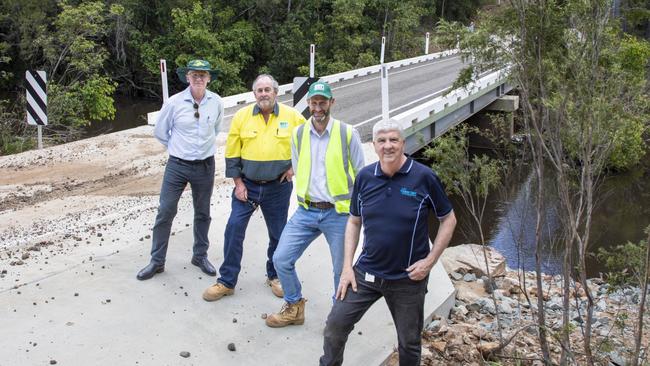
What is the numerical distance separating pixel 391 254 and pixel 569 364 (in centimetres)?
274

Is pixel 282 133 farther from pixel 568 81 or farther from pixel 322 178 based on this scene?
pixel 568 81

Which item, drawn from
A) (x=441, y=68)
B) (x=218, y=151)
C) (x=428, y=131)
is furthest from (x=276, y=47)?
(x=218, y=151)

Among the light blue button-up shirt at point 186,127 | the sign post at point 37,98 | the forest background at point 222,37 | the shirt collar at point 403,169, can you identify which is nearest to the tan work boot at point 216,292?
the light blue button-up shirt at point 186,127

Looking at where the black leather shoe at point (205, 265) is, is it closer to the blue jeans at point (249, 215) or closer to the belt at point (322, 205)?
the blue jeans at point (249, 215)

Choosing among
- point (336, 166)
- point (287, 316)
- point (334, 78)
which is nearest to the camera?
point (336, 166)

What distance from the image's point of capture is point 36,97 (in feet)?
37.3

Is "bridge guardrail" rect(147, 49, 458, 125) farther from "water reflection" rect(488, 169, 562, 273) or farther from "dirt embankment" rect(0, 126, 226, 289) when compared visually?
"water reflection" rect(488, 169, 562, 273)

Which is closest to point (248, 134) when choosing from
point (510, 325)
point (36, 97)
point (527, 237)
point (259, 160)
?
point (259, 160)

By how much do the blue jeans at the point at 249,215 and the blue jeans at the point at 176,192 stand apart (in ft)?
1.66

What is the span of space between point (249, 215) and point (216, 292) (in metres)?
0.73

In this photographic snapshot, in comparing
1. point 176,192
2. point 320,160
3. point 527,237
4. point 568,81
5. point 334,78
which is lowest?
point 527,237

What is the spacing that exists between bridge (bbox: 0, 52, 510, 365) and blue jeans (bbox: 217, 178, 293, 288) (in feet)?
1.06

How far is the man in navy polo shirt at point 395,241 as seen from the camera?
3.72 m

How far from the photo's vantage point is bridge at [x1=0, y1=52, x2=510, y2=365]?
4730 mm
